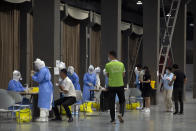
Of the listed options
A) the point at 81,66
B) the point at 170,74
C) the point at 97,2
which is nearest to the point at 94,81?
the point at 170,74

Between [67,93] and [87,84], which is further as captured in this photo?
[87,84]

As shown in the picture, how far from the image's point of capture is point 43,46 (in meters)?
12.5

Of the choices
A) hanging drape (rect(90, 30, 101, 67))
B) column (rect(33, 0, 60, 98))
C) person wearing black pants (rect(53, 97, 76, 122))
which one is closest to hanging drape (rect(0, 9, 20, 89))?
column (rect(33, 0, 60, 98))

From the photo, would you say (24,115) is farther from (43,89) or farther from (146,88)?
(146,88)

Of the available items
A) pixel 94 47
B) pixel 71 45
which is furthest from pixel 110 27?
pixel 94 47

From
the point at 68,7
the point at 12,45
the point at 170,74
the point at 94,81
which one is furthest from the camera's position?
the point at 68,7

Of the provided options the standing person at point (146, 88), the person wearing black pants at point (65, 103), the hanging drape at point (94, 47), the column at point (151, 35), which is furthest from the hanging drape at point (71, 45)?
the person wearing black pants at point (65, 103)

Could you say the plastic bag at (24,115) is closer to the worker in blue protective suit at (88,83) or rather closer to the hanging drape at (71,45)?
the worker in blue protective suit at (88,83)

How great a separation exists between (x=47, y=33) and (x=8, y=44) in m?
5.61

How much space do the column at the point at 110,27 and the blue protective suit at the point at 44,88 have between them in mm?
4611

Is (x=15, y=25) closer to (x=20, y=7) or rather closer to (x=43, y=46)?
(x=20, y=7)

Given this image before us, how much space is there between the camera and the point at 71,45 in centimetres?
2261

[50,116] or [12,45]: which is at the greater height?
[12,45]

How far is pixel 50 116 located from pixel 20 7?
7013 mm
